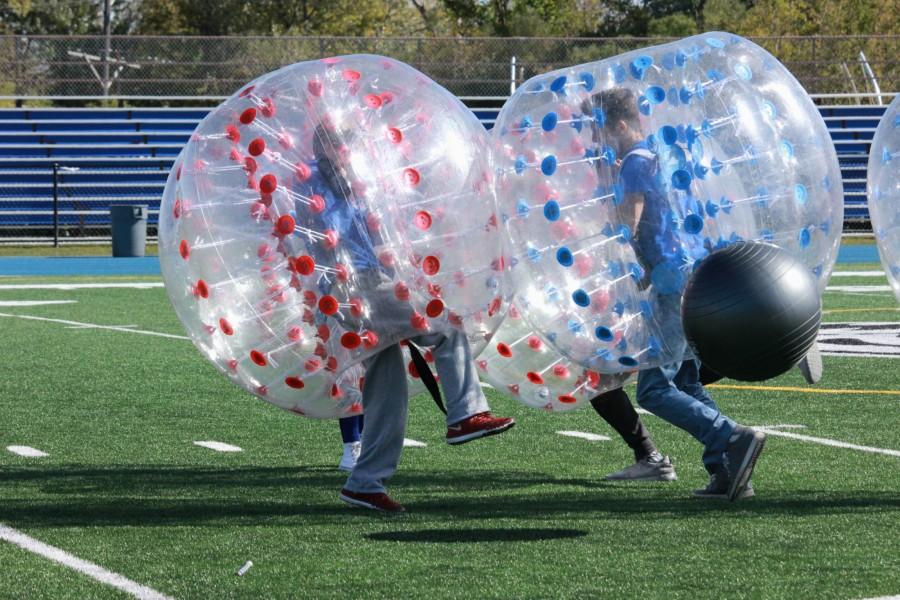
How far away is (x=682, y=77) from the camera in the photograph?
576cm

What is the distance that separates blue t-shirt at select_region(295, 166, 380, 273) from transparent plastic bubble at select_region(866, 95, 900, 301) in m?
2.02

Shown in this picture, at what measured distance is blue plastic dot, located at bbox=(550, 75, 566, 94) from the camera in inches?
231

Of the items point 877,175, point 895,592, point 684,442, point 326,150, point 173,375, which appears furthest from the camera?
point 173,375

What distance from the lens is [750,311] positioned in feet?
17.2

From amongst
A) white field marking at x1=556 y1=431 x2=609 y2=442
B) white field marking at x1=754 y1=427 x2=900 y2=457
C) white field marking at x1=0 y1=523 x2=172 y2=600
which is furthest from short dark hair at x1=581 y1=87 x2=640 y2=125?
white field marking at x1=556 y1=431 x2=609 y2=442

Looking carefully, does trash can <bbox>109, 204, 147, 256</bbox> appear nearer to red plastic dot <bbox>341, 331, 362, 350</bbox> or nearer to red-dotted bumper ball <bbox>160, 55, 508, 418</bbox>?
red-dotted bumper ball <bbox>160, 55, 508, 418</bbox>

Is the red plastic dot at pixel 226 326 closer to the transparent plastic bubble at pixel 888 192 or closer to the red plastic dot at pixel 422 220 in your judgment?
the red plastic dot at pixel 422 220

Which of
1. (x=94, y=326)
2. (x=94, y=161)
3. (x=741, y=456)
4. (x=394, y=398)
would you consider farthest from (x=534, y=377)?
(x=94, y=161)

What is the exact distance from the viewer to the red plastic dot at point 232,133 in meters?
5.88

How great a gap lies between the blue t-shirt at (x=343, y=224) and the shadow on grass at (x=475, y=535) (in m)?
1.00

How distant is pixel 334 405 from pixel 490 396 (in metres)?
3.88

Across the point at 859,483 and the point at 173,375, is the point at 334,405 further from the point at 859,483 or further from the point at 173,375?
the point at 173,375

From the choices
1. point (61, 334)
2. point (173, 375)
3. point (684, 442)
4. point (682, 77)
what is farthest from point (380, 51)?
point (682, 77)

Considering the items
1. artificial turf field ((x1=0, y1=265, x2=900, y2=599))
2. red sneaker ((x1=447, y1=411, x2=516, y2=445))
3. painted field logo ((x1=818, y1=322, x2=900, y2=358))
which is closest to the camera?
artificial turf field ((x1=0, y1=265, x2=900, y2=599))
